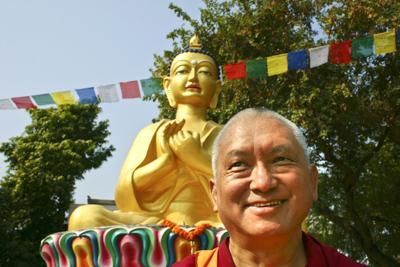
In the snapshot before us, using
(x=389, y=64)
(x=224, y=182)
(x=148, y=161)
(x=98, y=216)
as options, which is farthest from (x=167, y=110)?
(x=224, y=182)

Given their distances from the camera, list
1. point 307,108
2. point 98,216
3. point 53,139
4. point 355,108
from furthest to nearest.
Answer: point 53,139 → point 355,108 → point 307,108 → point 98,216

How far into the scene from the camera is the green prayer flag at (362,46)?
762 cm

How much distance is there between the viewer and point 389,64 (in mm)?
10688

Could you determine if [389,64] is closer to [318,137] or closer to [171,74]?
[318,137]

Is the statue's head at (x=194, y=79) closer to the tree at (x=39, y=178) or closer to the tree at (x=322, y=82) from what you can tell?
the tree at (x=322, y=82)

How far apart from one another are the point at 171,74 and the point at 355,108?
4938mm

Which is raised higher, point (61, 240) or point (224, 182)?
point (224, 182)

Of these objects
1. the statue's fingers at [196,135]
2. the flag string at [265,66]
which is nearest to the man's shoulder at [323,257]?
the statue's fingers at [196,135]

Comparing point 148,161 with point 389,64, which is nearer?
point 148,161

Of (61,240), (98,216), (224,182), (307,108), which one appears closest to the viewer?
(224,182)

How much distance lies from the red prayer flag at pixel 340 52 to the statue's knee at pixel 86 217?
13.7 feet

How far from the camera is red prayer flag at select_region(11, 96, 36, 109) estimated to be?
8609 millimetres

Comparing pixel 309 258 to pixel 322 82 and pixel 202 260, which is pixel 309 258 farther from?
pixel 322 82

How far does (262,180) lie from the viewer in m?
1.68
